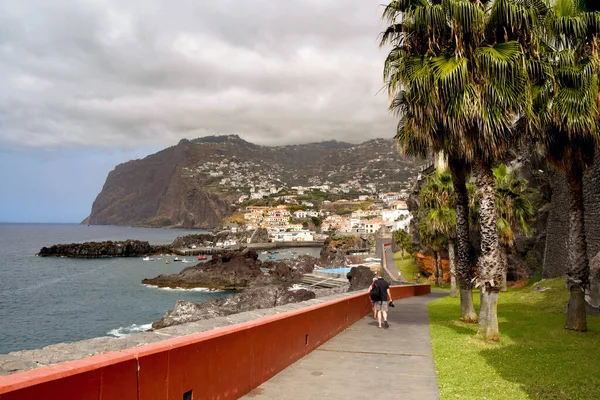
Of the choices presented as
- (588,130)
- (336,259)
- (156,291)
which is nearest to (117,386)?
(588,130)

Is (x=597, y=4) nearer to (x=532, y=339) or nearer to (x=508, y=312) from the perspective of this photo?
(x=532, y=339)

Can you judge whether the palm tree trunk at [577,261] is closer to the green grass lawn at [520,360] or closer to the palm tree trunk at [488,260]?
the green grass lawn at [520,360]

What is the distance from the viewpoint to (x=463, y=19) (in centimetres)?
1255

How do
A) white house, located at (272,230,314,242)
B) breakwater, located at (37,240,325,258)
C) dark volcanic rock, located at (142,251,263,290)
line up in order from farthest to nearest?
1. white house, located at (272,230,314,242)
2. breakwater, located at (37,240,325,258)
3. dark volcanic rock, located at (142,251,263,290)

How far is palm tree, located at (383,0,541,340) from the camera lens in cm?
1222

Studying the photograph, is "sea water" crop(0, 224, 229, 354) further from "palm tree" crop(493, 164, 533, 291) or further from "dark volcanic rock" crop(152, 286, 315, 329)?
"palm tree" crop(493, 164, 533, 291)

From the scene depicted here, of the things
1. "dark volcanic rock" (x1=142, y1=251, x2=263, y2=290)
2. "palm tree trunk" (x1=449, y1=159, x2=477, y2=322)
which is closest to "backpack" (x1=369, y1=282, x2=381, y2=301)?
"palm tree trunk" (x1=449, y1=159, x2=477, y2=322)

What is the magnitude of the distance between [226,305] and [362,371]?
31269 mm

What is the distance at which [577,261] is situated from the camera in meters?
14.0

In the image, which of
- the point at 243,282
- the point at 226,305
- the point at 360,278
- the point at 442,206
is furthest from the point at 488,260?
the point at 243,282

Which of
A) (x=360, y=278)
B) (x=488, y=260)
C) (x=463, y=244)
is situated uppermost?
(x=463, y=244)

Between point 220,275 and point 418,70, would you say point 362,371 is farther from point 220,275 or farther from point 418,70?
point 220,275

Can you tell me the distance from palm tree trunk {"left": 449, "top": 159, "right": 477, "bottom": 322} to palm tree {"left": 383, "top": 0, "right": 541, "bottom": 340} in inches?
114

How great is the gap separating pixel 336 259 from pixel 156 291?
4142cm
